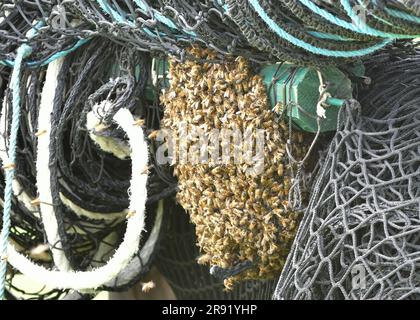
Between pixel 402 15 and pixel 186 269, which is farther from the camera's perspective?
pixel 186 269

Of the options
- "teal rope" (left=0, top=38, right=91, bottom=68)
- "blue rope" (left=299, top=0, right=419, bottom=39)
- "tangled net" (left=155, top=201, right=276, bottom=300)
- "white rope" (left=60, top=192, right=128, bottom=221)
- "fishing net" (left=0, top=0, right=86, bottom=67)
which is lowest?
"tangled net" (left=155, top=201, right=276, bottom=300)

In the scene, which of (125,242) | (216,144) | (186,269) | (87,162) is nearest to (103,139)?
(87,162)

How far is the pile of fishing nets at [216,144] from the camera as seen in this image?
1457mm

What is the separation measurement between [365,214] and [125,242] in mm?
579

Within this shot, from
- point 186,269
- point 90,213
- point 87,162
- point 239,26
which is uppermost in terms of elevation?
point 239,26

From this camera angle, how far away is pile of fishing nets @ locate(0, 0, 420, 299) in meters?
Answer: 1.46

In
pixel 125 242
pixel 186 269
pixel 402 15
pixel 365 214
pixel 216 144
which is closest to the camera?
pixel 402 15

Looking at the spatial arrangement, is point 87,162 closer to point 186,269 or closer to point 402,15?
point 186,269

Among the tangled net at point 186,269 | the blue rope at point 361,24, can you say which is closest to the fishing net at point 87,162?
the tangled net at point 186,269

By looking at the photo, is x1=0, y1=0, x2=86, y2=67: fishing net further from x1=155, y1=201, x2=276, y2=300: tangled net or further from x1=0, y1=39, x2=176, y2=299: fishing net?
x1=155, y1=201, x2=276, y2=300: tangled net

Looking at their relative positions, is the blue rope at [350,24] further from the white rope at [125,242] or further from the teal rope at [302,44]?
the white rope at [125,242]

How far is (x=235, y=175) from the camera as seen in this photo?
1.66 m

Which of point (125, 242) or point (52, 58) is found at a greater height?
point (52, 58)

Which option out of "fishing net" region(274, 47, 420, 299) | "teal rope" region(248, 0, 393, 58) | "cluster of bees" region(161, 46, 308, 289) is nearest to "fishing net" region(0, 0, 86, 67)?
"cluster of bees" region(161, 46, 308, 289)
